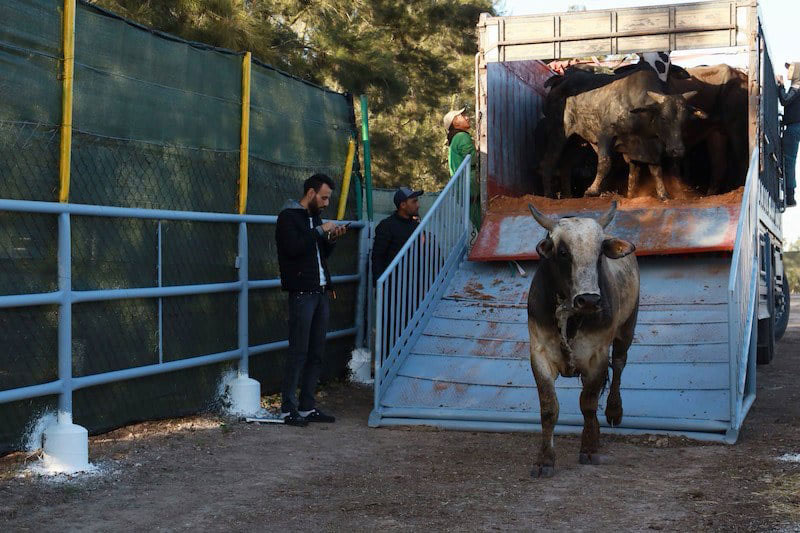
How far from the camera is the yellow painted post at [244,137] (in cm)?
841

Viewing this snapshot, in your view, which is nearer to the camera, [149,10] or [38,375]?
[38,375]

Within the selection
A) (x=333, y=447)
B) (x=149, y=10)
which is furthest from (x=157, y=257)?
(x=149, y=10)

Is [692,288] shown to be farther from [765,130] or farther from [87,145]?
[87,145]

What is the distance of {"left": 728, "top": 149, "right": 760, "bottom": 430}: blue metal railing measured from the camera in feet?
23.8

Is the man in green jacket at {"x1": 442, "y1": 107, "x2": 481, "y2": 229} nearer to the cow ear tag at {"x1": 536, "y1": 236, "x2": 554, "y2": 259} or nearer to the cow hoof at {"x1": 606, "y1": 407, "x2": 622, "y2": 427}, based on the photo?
the cow hoof at {"x1": 606, "y1": 407, "x2": 622, "y2": 427}

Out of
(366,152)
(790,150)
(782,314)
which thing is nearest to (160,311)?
(366,152)

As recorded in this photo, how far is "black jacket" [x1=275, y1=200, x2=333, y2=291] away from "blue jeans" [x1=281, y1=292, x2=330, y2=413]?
0.38 feet

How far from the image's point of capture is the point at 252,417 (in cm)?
816

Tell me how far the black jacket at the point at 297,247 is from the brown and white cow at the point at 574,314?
1.93m

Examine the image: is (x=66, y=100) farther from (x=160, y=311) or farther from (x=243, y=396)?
(x=243, y=396)

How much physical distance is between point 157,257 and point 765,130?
20.4 feet

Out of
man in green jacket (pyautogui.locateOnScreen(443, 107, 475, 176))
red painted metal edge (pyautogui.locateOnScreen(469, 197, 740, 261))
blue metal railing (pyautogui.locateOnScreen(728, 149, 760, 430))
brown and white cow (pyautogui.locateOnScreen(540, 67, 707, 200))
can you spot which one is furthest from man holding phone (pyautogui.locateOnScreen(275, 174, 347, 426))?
brown and white cow (pyautogui.locateOnScreen(540, 67, 707, 200))

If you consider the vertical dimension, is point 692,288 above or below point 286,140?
below

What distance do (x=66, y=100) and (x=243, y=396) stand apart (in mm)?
2916
